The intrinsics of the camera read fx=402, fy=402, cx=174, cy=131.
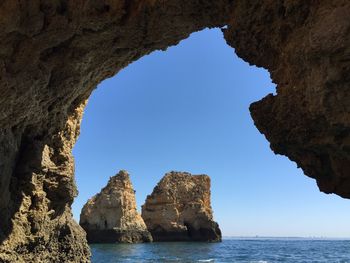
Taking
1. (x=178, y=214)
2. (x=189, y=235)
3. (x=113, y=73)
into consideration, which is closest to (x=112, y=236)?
(x=178, y=214)

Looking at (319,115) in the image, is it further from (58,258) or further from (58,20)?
(58,258)

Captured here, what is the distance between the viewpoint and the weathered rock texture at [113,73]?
5867 millimetres

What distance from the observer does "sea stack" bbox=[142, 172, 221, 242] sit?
74688 mm

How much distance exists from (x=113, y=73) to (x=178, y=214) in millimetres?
63225

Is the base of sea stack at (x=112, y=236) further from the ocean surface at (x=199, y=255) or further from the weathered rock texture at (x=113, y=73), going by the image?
the weathered rock texture at (x=113, y=73)

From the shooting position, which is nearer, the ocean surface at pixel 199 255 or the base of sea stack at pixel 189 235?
the ocean surface at pixel 199 255

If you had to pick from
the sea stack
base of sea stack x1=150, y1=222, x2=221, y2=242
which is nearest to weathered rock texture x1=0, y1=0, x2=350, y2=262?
base of sea stack x1=150, y1=222, x2=221, y2=242

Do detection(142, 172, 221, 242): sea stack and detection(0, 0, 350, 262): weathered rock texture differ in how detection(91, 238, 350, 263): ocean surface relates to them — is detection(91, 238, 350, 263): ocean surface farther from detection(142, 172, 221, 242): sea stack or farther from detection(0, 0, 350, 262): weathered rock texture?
detection(142, 172, 221, 242): sea stack

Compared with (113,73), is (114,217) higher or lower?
higher

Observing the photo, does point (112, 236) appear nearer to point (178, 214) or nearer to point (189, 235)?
point (178, 214)

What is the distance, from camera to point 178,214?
74562 mm

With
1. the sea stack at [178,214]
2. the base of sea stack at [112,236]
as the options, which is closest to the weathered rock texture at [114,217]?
the base of sea stack at [112,236]

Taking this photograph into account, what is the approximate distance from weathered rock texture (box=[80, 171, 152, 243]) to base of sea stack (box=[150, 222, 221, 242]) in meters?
6.05

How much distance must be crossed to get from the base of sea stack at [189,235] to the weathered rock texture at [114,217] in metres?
6.05
